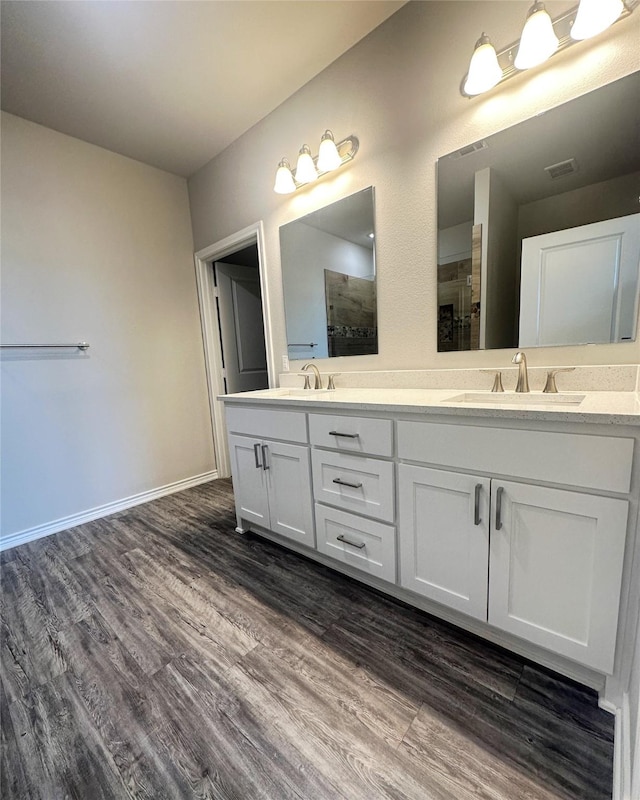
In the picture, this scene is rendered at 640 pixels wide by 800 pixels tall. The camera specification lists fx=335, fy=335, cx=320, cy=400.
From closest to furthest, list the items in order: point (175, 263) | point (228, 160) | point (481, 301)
A: point (481, 301) < point (228, 160) < point (175, 263)

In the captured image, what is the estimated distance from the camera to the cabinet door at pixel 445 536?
1114 millimetres

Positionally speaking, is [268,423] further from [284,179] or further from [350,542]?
[284,179]

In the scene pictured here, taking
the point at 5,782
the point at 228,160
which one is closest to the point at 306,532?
the point at 5,782

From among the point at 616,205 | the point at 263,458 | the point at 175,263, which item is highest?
the point at 175,263

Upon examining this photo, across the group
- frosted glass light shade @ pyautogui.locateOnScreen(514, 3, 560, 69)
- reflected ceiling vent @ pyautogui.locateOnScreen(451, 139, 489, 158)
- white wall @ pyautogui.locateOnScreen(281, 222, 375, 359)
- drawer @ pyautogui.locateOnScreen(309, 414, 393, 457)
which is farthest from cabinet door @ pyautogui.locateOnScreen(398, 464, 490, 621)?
frosted glass light shade @ pyautogui.locateOnScreen(514, 3, 560, 69)

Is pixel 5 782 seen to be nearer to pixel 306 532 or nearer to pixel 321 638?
pixel 321 638

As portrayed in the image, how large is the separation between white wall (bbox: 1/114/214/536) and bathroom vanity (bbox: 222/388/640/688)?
164 centimetres

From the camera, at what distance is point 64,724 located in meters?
1.03

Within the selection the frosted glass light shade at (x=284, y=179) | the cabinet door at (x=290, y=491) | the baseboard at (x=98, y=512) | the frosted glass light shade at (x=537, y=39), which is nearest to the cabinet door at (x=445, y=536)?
the cabinet door at (x=290, y=491)

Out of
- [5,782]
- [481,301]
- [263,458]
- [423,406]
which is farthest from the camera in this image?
[263,458]

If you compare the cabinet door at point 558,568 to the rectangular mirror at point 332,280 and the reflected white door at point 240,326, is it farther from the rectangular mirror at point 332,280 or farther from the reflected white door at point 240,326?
the reflected white door at point 240,326

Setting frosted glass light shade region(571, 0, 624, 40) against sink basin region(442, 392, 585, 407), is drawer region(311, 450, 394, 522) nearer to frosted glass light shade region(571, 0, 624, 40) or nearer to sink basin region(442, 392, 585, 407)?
sink basin region(442, 392, 585, 407)

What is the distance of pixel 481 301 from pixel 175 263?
8.10 ft

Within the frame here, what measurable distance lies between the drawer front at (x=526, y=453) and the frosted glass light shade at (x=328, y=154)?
1.50 m
